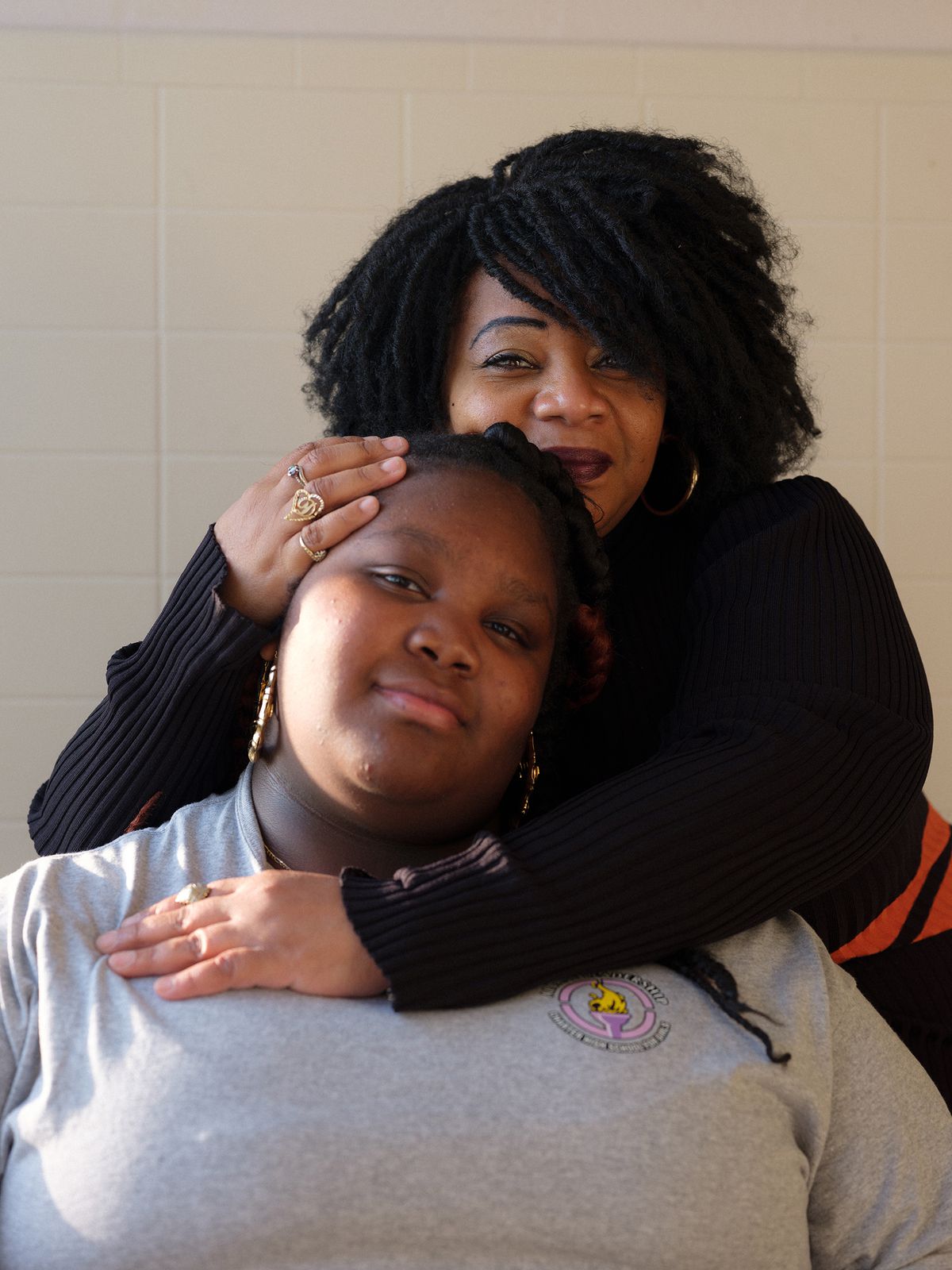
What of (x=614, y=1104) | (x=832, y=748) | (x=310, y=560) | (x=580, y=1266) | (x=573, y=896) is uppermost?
(x=310, y=560)

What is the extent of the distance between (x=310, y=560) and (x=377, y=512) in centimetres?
9

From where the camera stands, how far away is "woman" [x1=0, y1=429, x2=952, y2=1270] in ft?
3.36

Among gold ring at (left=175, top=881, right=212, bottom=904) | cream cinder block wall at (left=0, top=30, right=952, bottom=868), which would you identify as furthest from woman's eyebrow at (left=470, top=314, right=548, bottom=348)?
gold ring at (left=175, top=881, right=212, bottom=904)

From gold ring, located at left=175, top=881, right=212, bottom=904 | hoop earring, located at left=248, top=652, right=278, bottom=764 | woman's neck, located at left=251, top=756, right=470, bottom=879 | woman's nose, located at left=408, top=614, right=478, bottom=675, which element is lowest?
gold ring, located at left=175, top=881, right=212, bottom=904

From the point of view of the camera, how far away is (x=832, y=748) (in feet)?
4.40

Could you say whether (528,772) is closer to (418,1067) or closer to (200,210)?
(418,1067)

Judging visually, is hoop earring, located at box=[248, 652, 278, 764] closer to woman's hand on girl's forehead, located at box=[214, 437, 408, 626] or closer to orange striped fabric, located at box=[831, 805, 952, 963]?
woman's hand on girl's forehead, located at box=[214, 437, 408, 626]

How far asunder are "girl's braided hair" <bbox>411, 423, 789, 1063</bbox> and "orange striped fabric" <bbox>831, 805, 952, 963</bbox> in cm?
43

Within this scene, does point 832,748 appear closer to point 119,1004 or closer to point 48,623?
point 119,1004

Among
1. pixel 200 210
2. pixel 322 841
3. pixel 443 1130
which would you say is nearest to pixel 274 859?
pixel 322 841

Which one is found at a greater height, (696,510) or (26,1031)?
(696,510)

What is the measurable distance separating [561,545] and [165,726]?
49 cm

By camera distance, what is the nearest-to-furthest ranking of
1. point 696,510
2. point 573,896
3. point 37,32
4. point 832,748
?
1. point 573,896
2. point 832,748
3. point 696,510
4. point 37,32

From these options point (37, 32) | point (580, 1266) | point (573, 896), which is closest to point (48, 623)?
point (37, 32)
